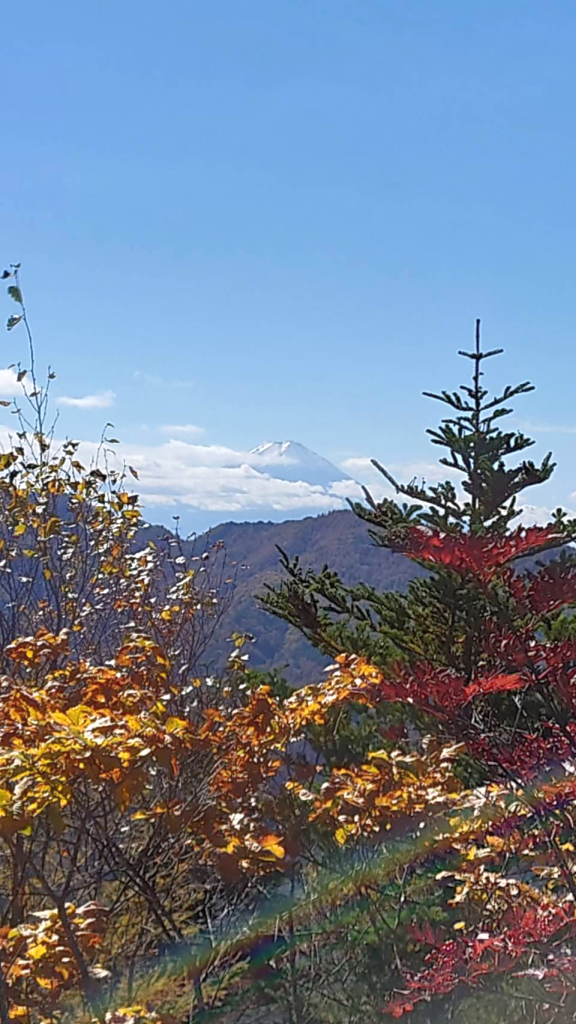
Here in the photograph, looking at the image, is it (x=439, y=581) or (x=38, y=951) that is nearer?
(x=38, y=951)

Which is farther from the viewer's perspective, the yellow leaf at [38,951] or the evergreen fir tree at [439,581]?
the evergreen fir tree at [439,581]

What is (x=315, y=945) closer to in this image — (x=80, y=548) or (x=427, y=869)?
(x=427, y=869)

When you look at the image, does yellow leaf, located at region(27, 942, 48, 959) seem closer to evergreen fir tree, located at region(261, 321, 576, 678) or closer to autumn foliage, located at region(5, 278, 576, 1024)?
autumn foliage, located at region(5, 278, 576, 1024)

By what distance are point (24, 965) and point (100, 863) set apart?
3.86ft

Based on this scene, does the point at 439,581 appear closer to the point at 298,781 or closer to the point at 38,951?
the point at 298,781

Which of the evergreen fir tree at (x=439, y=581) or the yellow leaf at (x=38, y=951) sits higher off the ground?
the evergreen fir tree at (x=439, y=581)

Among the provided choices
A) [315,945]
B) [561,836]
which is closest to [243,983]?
[315,945]

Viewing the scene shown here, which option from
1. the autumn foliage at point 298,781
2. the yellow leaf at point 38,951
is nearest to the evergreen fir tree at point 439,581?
the autumn foliage at point 298,781

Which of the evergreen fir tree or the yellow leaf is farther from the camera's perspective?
the evergreen fir tree

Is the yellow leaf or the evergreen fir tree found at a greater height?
the evergreen fir tree

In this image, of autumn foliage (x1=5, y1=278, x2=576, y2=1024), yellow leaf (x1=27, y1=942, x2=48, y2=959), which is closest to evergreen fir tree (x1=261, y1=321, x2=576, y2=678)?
autumn foliage (x1=5, y1=278, x2=576, y2=1024)

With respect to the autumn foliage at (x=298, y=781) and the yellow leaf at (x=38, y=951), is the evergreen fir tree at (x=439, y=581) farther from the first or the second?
the yellow leaf at (x=38, y=951)

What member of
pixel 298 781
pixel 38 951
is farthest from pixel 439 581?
pixel 38 951

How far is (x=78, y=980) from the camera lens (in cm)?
229
